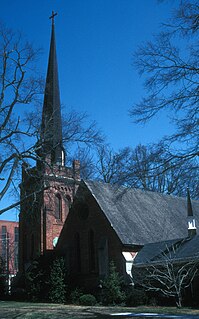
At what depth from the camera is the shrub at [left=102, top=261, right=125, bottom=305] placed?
22.4m

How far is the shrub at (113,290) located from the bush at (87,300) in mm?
568

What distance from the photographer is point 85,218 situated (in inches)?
1135

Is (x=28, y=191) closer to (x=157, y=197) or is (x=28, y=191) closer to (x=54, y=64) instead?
(x=157, y=197)

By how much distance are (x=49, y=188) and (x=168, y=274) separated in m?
8.61

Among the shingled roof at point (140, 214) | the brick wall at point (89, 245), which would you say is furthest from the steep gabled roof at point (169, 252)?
the brick wall at point (89, 245)

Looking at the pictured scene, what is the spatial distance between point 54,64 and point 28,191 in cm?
1780

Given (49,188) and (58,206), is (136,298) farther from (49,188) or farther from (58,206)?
(58,206)

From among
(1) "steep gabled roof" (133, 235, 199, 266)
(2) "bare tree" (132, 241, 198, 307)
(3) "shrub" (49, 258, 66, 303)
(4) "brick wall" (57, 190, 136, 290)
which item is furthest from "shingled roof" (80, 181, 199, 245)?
(3) "shrub" (49, 258, 66, 303)

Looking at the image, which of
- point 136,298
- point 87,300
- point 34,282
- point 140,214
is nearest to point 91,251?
point 34,282

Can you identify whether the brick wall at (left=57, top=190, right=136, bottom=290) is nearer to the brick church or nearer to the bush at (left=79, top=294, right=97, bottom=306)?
the brick church

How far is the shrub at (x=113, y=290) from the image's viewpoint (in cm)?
2241

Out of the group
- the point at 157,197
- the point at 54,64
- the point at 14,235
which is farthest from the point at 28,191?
the point at 14,235

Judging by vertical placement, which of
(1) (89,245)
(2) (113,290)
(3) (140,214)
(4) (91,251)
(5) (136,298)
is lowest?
(5) (136,298)

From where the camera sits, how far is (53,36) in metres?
39.8
